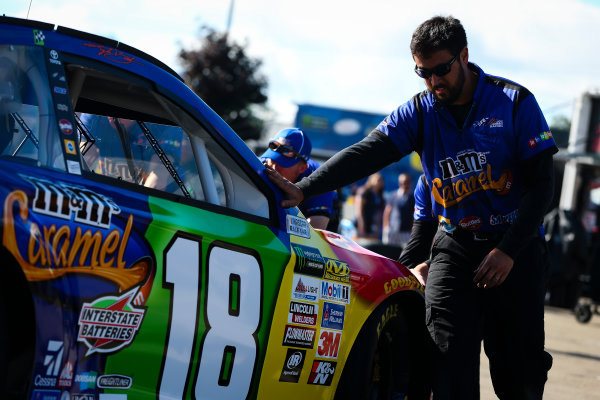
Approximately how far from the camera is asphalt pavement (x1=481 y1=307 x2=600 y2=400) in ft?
23.4

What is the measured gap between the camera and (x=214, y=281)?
3541 millimetres

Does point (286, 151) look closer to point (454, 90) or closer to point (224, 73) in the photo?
point (454, 90)

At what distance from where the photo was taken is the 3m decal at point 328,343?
4.12 m

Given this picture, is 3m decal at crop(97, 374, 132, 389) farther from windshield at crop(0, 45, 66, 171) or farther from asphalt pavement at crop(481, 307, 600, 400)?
asphalt pavement at crop(481, 307, 600, 400)

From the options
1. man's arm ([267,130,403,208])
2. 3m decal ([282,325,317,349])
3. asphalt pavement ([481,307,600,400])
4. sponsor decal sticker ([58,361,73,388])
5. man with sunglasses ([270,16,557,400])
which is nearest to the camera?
sponsor decal sticker ([58,361,73,388])

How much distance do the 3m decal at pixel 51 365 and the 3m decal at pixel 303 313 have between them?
1.14 m

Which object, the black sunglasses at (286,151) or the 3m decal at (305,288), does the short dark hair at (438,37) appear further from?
the black sunglasses at (286,151)

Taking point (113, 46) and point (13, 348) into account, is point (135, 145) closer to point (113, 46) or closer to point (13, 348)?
point (113, 46)

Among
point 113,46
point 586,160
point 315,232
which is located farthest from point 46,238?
point 586,160

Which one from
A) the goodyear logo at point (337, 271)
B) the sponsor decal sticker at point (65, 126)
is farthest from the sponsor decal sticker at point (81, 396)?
the goodyear logo at point (337, 271)

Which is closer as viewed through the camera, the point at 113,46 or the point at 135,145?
the point at 113,46

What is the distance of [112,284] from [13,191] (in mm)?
494

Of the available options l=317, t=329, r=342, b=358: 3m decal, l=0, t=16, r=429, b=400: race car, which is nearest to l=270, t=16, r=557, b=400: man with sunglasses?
l=0, t=16, r=429, b=400: race car

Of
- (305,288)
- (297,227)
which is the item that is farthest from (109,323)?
(297,227)
